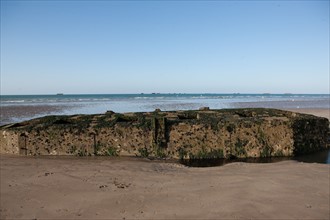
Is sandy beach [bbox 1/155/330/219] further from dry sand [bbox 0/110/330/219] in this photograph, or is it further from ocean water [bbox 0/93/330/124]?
ocean water [bbox 0/93/330/124]

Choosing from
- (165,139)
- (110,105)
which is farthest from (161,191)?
(110,105)

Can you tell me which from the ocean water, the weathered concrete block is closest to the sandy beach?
the weathered concrete block

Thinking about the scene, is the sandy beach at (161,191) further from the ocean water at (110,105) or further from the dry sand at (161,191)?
the ocean water at (110,105)

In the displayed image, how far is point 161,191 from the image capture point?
14.4 ft

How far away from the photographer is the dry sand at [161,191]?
363 cm

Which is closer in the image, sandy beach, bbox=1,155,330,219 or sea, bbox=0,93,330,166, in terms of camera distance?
sandy beach, bbox=1,155,330,219

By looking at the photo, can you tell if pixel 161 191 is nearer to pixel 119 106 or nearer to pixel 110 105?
pixel 119 106

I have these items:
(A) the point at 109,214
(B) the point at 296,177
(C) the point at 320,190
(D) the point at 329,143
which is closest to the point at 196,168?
(B) the point at 296,177

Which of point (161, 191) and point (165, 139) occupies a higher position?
point (165, 139)

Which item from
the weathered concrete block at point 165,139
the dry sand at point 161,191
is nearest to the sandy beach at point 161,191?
the dry sand at point 161,191

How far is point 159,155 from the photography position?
699 centimetres

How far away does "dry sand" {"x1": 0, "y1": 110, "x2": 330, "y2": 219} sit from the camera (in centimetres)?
363

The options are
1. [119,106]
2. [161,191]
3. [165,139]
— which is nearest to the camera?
[161,191]

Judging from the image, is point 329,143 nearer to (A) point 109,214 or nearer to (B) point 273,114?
(B) point 273,114
